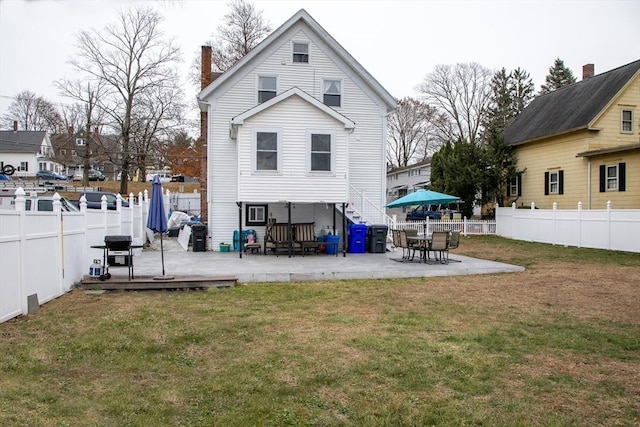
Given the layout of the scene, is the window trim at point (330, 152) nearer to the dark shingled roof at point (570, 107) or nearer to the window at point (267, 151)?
the window at point (267, 151)

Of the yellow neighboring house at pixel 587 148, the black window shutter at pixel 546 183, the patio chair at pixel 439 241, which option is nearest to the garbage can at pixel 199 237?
the patio chair at pixel 439 241

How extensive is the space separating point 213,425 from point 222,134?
15.2 meters

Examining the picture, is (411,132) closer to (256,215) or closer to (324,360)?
(256,215)

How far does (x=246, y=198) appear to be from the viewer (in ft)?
53.1

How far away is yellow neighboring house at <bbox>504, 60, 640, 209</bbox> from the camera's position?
22.0 metres

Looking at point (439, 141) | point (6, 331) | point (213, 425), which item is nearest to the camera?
point (213, 425)

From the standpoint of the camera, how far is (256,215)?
720 inches

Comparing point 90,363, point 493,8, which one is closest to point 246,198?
point 493,8

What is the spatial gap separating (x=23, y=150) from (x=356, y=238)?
6434 centimetres

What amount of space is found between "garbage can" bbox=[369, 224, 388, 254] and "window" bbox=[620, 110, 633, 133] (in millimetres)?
14743

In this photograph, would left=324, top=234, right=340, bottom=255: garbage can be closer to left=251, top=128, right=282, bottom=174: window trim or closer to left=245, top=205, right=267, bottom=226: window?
left=245, top=205, right=267, bottom=226: window

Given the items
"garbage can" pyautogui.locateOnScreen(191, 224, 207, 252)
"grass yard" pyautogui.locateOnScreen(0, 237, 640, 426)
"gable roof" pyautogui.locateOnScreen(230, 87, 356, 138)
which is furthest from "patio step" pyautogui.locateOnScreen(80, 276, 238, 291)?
"garbage can" pyautogui.locateOnScreen(191, 224, 207, 252)

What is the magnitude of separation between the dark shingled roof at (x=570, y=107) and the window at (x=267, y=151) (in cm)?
1580

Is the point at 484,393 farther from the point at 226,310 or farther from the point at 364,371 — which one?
the point at 226,310
